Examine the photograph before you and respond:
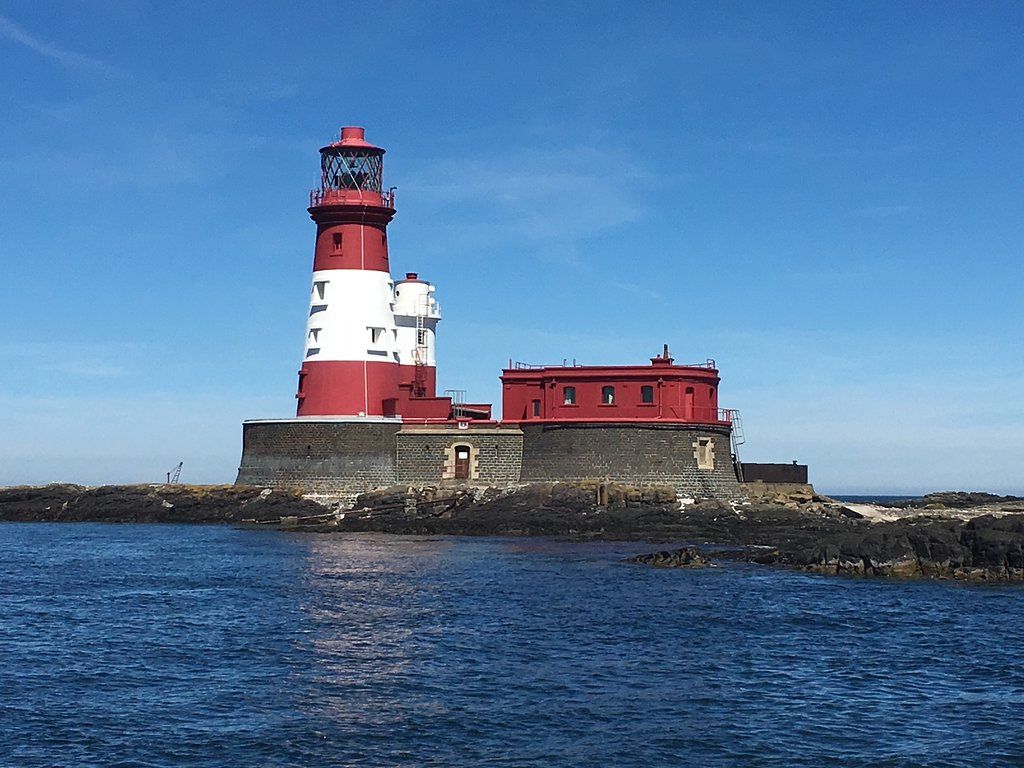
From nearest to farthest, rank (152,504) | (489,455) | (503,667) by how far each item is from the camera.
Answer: (503,667) → (489,455) → (152,504)

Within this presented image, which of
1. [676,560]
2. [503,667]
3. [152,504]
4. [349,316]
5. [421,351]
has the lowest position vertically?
[503,667]

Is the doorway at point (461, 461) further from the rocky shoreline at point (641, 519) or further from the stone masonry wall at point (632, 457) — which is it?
the stone masonry wall at point (632, 457)

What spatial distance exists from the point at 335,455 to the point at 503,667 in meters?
29.9

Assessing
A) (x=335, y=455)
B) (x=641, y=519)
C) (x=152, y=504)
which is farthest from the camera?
(x=152, y=504)

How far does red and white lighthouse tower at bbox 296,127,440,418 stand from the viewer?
51125 millimetres

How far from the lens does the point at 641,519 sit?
45.0 meters

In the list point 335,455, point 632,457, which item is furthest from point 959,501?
point 335,455

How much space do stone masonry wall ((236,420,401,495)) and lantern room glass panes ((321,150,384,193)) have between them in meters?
9.86

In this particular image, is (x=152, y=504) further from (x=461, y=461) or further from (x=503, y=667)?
(x=503, y=667)

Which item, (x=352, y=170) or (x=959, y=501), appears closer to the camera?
(x=352, y=170)

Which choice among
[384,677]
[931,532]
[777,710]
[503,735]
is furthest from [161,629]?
[931,532]

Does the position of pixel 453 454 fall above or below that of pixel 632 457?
above

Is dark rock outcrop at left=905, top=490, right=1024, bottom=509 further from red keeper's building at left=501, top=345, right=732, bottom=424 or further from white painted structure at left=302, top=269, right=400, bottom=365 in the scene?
white painted structure at left=302, top=269, right=400, bottom=365

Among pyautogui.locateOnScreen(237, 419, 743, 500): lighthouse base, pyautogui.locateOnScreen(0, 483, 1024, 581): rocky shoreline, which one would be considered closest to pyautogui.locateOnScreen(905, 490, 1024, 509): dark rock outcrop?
pyautogui.locateOnScreen(0, 483, 1024, 581): rocky shoreline
